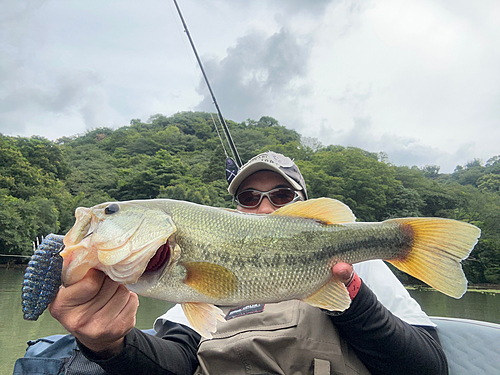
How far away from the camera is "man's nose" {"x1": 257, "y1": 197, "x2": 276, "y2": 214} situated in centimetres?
323

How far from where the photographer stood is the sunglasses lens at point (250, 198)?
10.9 feet

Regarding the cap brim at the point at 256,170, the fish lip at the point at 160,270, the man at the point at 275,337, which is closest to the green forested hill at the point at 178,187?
the cap brim at the point at 256,170

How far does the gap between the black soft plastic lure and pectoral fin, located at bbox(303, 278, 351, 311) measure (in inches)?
47.8

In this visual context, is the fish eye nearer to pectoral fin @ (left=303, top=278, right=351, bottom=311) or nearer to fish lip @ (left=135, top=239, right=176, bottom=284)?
fish lip @ (left=135, top=239, right=176, bottom=284)

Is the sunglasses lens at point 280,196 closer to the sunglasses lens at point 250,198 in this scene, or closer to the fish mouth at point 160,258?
the sunglasses lens at point 250,198

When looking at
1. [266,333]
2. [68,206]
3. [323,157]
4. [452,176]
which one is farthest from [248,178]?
[452,176]

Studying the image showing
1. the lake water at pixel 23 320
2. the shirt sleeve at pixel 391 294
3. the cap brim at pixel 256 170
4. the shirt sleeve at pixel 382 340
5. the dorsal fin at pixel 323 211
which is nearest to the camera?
the dorsal fin at pixel 323 211

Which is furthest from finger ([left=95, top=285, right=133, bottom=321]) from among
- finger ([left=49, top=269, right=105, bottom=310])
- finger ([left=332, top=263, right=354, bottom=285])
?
finger ([left=332, top=263, right=354, bottom=285])

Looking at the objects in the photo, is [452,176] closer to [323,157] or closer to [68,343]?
[323,157]

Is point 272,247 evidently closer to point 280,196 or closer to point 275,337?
point 275,337

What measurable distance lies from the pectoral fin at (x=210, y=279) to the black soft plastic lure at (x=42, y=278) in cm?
59

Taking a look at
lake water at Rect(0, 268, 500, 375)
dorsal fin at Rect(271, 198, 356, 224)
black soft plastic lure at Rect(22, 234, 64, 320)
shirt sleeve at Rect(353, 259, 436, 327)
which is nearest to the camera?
black soft plastic lure at Rect(22, 234, 64, 320)

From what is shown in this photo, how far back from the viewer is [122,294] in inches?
68.8

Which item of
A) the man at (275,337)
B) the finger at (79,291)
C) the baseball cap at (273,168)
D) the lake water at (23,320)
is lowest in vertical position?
the lake water at (23,320)
